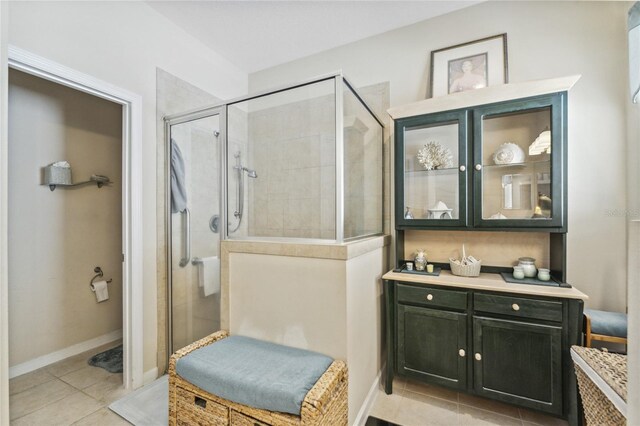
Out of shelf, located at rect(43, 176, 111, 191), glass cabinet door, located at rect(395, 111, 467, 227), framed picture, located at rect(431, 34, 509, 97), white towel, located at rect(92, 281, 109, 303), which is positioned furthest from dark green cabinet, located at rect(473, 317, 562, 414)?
shelf, located at rect(43, 176, 111, 191)

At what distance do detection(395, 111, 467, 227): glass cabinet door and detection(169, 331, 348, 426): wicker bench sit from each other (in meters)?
1.19

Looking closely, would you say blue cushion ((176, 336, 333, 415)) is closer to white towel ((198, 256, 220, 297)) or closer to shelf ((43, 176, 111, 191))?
white towel ((198, 256, 220, 297))

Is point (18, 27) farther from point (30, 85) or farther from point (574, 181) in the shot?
point (574, 181)

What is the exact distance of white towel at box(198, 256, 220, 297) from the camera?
2.24 meters

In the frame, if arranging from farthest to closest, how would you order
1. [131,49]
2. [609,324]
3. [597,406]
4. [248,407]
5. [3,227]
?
[131,49]
[609,324]
[3,227]
[248,407]
[597,406]

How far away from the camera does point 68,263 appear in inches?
99.2

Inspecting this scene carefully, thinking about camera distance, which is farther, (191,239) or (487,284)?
(191,239)

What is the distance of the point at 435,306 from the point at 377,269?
0.45m

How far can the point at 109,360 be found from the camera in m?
2.40

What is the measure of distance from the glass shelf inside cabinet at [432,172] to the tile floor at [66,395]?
2.37 metres

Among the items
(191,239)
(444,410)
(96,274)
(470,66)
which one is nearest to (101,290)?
(96,274)

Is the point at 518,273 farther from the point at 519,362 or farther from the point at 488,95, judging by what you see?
the point at 488,95

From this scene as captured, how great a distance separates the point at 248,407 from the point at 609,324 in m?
1.96

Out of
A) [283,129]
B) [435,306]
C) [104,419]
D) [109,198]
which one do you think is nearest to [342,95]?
[283,129]
